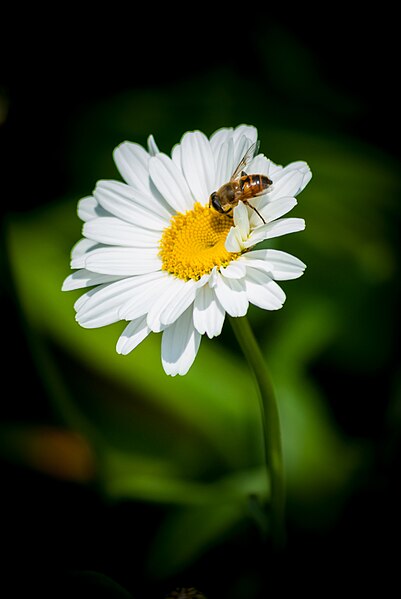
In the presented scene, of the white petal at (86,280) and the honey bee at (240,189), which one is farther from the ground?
the honey bee at (240,189)

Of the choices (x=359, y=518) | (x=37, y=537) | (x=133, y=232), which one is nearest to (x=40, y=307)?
(x=37, y=537)

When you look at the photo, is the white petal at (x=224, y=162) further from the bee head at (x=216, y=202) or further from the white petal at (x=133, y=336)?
the white petal at (x=133, y=336)

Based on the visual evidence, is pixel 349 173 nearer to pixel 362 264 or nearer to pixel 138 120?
pixel 362 264

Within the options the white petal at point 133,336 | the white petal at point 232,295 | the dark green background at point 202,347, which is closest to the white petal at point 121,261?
the white petal at point 133,336

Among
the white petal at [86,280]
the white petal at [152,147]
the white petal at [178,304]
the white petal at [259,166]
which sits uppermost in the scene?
the white petal at [152,147]

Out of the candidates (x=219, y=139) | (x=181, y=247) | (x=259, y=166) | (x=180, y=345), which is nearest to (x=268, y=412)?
(x=180, y=345)

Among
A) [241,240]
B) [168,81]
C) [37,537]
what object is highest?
[168,81]

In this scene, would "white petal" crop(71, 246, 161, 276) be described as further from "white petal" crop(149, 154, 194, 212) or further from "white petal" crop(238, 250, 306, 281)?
"white petal" crop(238, 250, 306, 281)

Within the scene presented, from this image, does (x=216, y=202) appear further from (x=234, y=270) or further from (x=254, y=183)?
(x=234, y=270)
